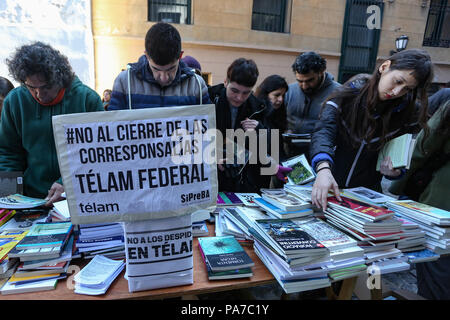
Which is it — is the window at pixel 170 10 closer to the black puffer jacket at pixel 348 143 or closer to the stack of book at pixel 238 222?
the black puffer jacket at pixel 348 143

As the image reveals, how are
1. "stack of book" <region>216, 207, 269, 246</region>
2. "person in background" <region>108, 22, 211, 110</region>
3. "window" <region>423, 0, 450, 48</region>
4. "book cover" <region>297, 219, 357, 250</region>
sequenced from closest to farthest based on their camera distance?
"book cover" <region>297, 219, 357, 250</region> → "stack of book" <region>216, 207, 269, 246</region> → "person in background" <region>108, 22, 211, 110</region> → "window" <region>423, 0, 450, 48</region>

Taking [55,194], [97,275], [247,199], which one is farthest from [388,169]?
[55,194]

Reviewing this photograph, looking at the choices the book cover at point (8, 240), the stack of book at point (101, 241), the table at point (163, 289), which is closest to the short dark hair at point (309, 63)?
the table at point (163, 289)

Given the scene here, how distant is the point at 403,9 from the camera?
809cm

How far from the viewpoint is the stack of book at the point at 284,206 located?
52.7 inches

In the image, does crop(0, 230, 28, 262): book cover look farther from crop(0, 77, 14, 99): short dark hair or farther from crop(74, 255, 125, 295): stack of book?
crop(0, 77, 14, 99): short dark hair

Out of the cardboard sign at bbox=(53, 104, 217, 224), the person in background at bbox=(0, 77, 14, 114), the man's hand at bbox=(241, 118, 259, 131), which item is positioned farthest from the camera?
the person in background at bbox=(0, 77, 14, 114)

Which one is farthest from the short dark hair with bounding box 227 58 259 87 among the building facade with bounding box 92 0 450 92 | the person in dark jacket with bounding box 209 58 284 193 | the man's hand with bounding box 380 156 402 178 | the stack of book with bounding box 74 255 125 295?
the building facade with bounding box 92 0 450 92

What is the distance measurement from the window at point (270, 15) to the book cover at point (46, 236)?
7823mm

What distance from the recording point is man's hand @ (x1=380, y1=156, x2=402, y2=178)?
61.6 inches

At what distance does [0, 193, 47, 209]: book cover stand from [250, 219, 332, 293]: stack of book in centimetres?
117

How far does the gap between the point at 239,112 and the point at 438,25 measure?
34.6 ft
